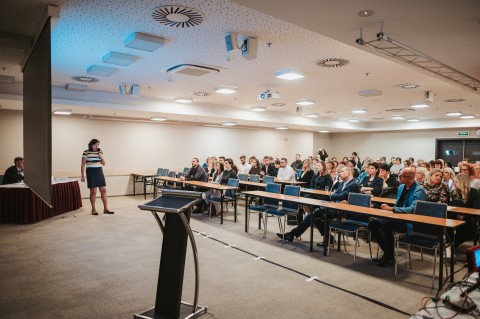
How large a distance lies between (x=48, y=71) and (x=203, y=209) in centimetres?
593

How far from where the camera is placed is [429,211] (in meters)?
4.35

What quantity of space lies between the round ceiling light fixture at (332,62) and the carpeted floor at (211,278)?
122 inches

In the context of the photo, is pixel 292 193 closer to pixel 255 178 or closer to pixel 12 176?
pixel 255 178

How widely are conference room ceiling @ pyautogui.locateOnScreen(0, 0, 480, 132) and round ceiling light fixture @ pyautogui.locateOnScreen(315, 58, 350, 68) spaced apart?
0.11 feet

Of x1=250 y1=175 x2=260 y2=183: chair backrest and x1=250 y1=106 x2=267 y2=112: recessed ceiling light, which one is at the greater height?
x1=250 y1=106 x2=267 y2=112: recessed ceiling light

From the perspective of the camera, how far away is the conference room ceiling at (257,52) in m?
3.33

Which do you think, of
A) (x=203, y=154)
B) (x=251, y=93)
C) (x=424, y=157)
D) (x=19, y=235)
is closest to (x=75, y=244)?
(x=19, y=235)

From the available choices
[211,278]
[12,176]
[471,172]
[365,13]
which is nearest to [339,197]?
[471,172]

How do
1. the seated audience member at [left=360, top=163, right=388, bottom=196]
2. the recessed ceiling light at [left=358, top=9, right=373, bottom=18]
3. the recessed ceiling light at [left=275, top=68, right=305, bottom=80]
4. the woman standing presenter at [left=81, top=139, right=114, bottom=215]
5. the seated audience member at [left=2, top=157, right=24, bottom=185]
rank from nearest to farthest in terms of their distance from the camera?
the recessed ceiling light at [left=358, top=9, right=373, bottom=18]
the recessed ceiling light at [left=275, top=68, right=305, bottom=80]
the seated audience member at [left=360, top=163, right=388, bottom=196]
the seated audience member at [left=2, top=157, right=24, bottom=185]
the woman standing presenter at [left=81, top=139, right=114, bottom=215]

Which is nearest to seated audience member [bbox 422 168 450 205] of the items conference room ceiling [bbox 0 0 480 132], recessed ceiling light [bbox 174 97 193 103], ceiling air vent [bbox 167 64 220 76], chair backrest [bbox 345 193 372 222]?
chair backrest [bbox 345 193 372 222]

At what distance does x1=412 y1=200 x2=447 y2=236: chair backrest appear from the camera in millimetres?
4250

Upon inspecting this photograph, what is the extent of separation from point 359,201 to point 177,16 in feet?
12.2

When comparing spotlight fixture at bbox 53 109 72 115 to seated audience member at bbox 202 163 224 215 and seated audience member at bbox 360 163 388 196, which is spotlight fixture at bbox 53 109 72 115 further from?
seated audience member at bbox 360 163 388 196

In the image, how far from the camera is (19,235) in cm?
593
